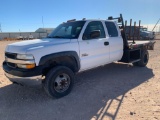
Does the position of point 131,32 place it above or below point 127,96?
above

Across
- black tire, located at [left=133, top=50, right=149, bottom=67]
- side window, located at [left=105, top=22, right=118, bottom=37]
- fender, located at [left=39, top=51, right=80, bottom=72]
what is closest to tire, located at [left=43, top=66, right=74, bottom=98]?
fender, located at [left=39, top=51, right=80, bottom=72]

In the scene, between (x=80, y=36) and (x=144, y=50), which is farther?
(x=144, y=50)

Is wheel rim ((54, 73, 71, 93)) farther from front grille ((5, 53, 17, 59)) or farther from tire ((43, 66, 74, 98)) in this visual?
front grille ((5, 53, 17, 59))

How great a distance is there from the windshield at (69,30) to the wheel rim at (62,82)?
1.15 metres

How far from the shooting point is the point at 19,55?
4.51m

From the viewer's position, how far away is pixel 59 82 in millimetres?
4930

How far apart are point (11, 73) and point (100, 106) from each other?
2266 mm

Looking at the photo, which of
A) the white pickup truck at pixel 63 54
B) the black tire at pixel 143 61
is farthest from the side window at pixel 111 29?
the black tire at pixel 143 61

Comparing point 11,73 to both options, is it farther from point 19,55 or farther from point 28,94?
point 28,94

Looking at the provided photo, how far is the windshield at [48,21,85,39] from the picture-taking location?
18.1 feet

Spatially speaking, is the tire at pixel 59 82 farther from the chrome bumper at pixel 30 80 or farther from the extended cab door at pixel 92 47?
the extended cab door at pixel 92 47

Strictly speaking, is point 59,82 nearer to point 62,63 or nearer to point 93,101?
point 62,63

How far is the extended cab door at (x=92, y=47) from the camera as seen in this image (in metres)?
5.41

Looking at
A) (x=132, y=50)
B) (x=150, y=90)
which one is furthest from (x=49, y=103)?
(x=132, y=50)
